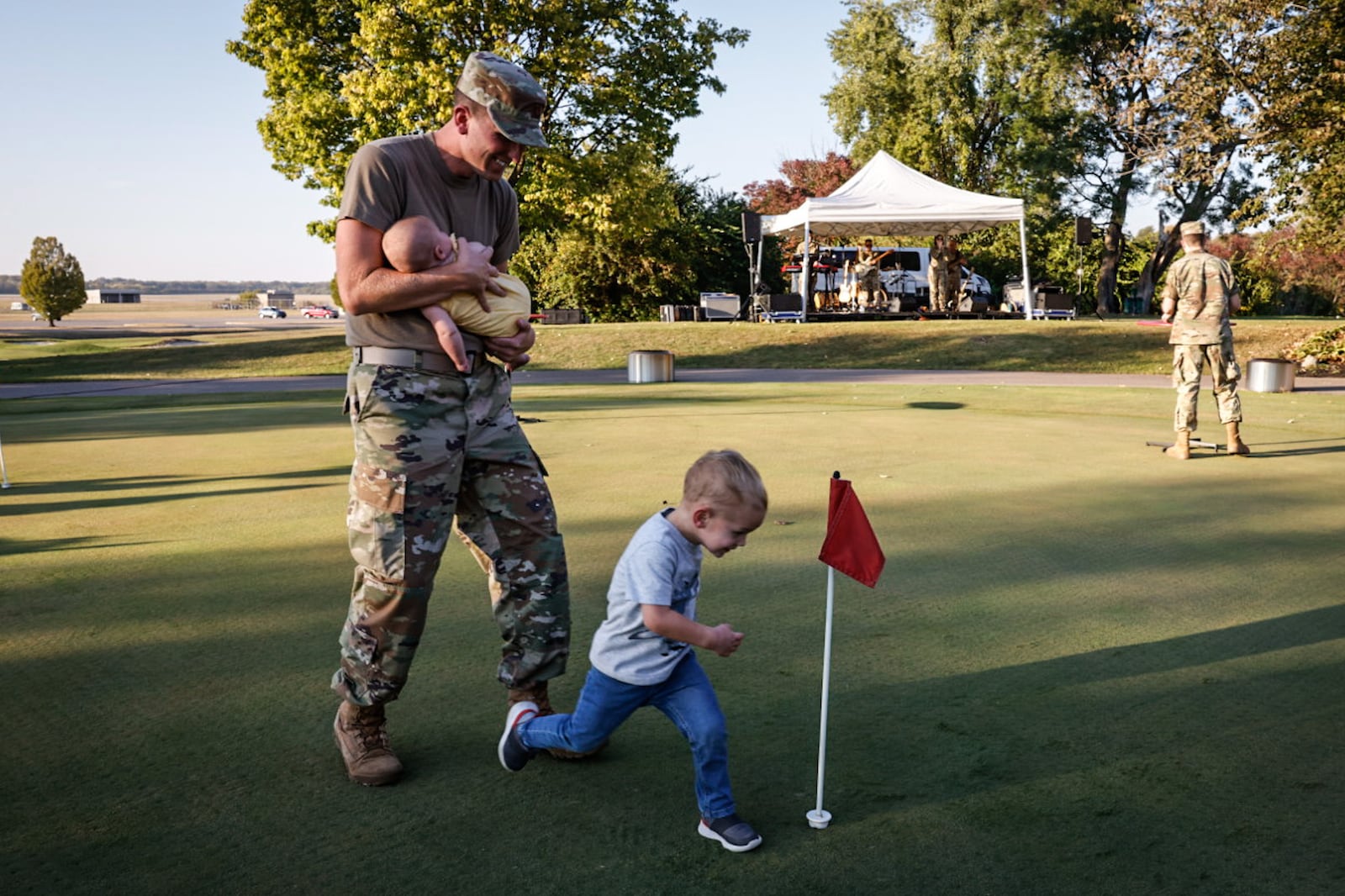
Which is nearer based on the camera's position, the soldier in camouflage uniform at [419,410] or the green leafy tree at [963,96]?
the soldier in camouflage uniform at [419,410]

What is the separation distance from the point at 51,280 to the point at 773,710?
57.4 metres

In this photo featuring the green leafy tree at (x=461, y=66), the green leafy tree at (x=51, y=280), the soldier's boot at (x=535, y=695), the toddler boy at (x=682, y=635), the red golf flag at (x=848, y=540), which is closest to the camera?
the toddler boy at (x=682, y=635)

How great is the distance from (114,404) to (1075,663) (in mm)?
16860

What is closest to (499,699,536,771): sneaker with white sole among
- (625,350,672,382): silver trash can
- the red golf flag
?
the red golf flag

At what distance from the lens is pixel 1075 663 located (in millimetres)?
4219

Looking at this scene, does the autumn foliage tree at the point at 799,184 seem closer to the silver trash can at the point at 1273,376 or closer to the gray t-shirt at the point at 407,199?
the silver trash can at the point at 1273,376

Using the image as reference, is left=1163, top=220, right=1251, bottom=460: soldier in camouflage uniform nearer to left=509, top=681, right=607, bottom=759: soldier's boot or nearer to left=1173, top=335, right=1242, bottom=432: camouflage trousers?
left=1173, top=335, right=1242, bottom=432: camouflage trousers

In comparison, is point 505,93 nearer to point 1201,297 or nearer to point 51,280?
point 1201,297

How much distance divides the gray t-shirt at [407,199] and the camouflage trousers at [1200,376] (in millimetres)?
7919

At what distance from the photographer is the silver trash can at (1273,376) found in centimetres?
1692

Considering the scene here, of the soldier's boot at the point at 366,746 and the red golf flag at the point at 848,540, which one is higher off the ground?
the red golf flag at the point at 848,540

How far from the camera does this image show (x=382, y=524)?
128 inches

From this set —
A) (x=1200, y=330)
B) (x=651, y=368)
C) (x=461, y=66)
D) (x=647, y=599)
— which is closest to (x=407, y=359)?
(x=647, y=599)

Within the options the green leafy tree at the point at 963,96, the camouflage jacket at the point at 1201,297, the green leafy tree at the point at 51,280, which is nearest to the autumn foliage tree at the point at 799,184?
the green leafy tree at the point at 963,96
